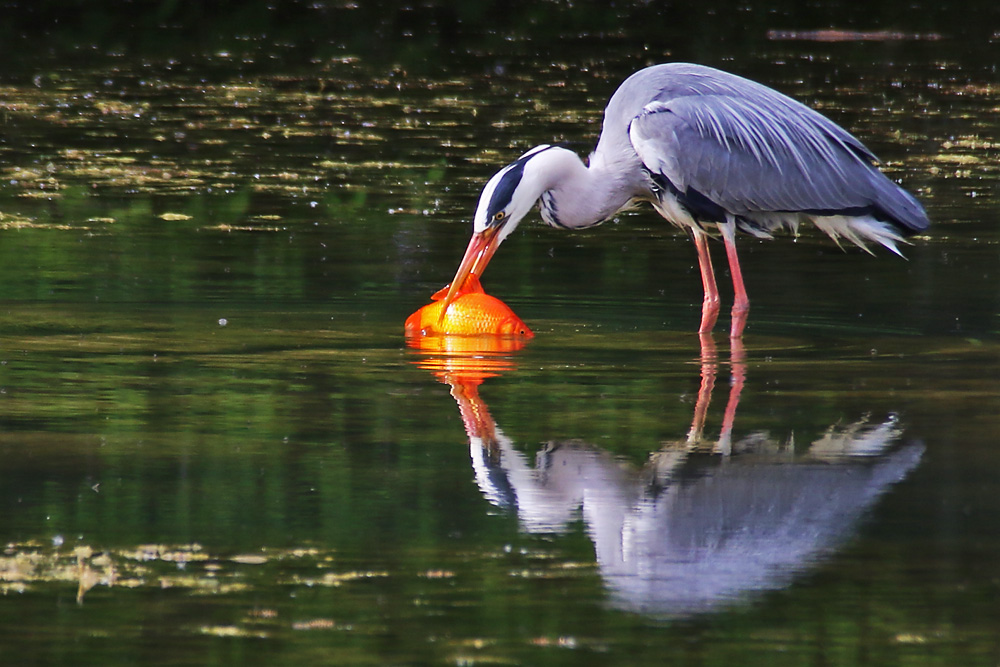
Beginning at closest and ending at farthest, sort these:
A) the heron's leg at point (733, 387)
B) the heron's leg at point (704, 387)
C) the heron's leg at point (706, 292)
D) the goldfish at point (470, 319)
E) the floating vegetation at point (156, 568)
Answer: the floating vegetation at point (156, 568)
the heron's leg at point (733, 387)
the heron's leg at point (704, 387)
the goldfish at point (470, 319)
the heron's leg at point (706, 292)

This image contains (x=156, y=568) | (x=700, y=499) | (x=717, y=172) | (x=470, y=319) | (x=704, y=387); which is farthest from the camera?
(x=717, y=172)

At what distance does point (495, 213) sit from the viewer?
958 centimetres

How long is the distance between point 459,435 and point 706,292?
3381 millimetres

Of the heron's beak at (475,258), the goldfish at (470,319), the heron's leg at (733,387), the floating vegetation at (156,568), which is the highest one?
the heron's beak at (475,258)

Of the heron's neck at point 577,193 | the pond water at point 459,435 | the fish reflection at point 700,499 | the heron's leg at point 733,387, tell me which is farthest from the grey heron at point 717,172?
the fish reflection at point 700,499

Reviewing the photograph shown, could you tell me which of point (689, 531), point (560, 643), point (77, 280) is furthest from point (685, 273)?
point (560, 643)

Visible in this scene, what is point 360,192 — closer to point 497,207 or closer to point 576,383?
point 497,207

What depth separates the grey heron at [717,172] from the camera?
10.2m

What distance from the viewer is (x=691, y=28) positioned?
3186 cm

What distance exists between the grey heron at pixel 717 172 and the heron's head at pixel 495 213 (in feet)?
0.16

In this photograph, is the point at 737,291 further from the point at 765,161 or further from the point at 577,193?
the point at 577,193

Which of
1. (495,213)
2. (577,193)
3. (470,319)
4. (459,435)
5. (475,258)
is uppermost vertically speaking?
(577,193)

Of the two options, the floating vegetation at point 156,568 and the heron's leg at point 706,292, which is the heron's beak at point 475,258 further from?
the floating vegetation at point 156,568

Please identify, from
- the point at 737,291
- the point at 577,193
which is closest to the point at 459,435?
the point at 577,193
